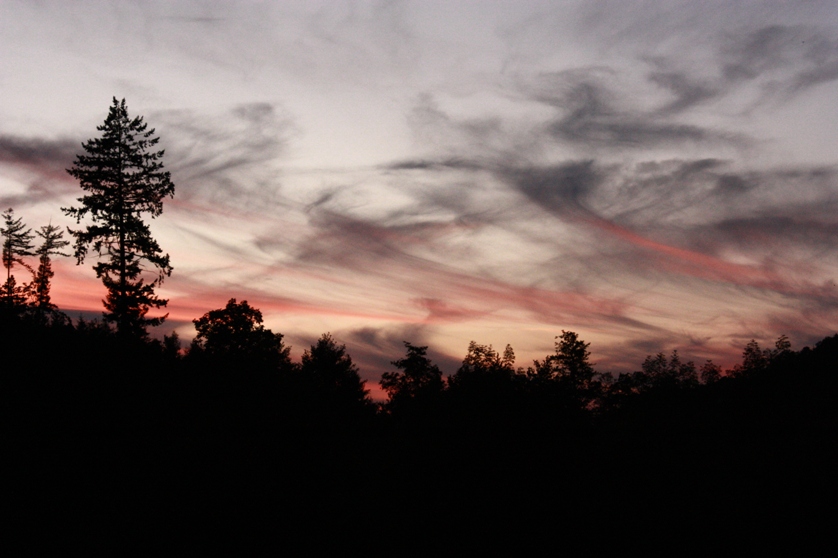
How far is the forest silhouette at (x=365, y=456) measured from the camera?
17031 mm

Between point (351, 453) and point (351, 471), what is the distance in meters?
2.93

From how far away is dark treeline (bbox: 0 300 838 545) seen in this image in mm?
17203

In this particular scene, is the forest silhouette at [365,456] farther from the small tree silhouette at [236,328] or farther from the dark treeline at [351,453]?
the small tree silhouette at [236,328]

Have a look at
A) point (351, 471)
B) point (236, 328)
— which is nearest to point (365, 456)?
point (351, 471)

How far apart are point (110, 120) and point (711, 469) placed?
41986 mm

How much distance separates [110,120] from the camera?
42.6m

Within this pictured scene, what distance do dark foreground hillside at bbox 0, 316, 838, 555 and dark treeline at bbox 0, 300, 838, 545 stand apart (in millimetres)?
61

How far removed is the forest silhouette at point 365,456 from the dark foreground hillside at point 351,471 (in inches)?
2.4

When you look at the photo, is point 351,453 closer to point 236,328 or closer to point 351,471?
point 351,471

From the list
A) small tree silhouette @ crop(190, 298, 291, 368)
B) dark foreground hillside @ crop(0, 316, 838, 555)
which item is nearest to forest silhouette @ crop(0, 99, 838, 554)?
dark foreground hillside @ crop(0, 316, 838, 555)

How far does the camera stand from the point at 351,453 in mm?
24516

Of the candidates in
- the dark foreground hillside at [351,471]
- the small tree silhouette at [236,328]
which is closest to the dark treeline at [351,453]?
the dark foreground hillside at [351,471]

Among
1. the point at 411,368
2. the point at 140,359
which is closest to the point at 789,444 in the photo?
the point at 140,359

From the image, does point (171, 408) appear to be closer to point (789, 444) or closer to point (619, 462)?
point (619, 462)
